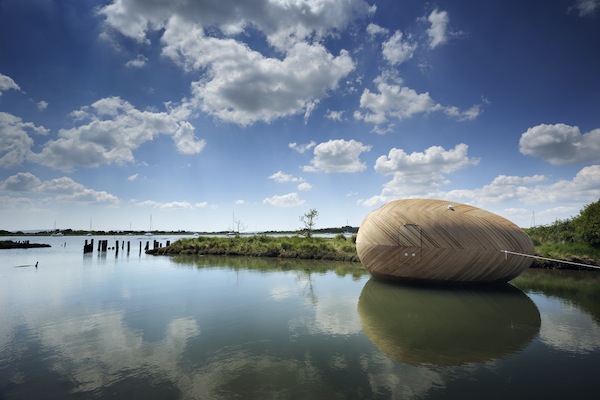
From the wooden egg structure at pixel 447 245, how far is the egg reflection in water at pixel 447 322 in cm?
70

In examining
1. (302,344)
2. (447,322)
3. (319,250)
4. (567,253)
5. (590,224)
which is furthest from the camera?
(319,250)

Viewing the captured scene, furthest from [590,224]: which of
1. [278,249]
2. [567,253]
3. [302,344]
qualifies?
[302,344]

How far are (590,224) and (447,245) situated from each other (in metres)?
15.3

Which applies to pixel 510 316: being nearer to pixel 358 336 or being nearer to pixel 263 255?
pixel 358 336

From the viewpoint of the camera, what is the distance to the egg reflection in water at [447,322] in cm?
599

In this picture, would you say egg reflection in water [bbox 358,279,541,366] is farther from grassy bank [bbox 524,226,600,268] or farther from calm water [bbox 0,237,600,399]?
grassy bank [bbox 524,226,600,268]

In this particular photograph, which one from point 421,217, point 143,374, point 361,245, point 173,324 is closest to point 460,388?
point 143,374

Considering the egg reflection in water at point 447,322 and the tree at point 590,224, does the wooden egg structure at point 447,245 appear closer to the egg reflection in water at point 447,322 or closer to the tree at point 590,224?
the egg reflection in water at point 447,322

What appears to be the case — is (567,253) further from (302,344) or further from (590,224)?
(302,344)

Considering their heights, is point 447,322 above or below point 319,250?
below

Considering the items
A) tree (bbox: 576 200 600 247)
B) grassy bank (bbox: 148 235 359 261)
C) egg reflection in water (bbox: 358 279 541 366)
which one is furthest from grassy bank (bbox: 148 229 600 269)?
egg reflection in water (bbox: 358 279 541 366)

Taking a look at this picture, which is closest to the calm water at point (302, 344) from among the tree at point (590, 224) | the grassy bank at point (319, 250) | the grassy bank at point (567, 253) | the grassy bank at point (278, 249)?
the grassy bank at point (567, 253)

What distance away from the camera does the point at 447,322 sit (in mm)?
7949

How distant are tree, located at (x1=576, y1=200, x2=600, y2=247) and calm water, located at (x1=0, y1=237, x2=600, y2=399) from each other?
411 inches
